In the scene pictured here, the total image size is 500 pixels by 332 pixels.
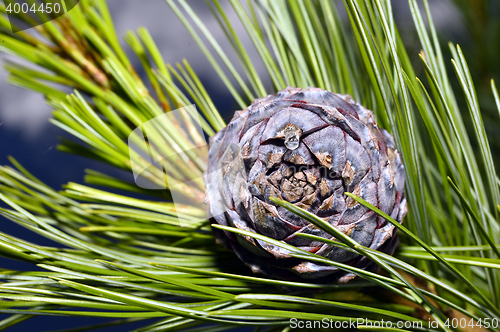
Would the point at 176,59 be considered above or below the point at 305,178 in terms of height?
above

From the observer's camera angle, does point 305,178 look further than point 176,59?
No

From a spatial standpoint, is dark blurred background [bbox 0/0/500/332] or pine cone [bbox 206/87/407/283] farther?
dark blurred background [bbox 0/0/500/332]

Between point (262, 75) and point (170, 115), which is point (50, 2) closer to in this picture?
point (170, 115)

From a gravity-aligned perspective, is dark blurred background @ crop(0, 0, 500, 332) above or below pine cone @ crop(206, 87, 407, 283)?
above

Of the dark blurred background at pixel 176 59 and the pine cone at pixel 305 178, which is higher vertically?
the dark blurred background at pixel 176 59
